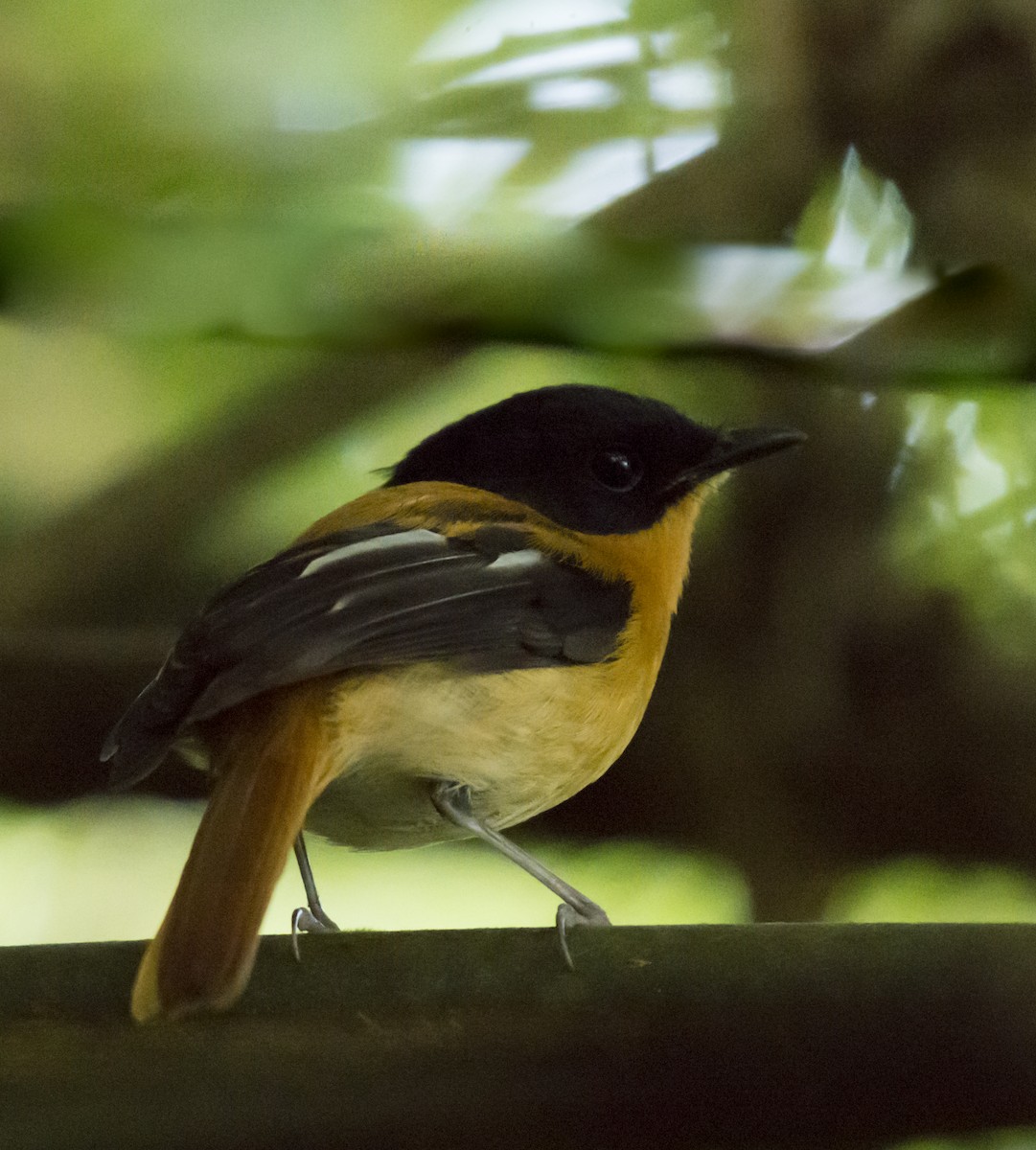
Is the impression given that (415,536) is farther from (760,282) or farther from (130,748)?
(760,282)

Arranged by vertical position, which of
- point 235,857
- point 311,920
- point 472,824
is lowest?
point 311,920

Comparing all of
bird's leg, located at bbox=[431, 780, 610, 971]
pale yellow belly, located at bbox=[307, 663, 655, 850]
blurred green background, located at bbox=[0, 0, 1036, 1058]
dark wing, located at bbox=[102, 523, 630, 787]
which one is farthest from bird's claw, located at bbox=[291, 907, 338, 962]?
blurred green background, located at bbox=[0, 0, 1036, 1058]

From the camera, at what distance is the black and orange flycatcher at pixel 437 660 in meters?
1.36

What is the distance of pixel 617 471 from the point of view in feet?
6.94

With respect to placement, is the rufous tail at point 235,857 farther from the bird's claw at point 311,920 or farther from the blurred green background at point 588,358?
the blurred green background at point 588,358

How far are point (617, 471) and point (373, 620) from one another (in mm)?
701

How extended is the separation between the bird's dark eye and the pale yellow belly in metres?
0.38

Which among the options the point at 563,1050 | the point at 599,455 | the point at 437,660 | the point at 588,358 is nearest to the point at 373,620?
the point at 437,660

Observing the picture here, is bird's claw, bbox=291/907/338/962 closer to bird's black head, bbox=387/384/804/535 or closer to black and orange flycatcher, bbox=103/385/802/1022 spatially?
black and orange flycatcher, bbox=103/385/802/1022

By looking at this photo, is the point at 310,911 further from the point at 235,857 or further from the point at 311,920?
the point at 235,857

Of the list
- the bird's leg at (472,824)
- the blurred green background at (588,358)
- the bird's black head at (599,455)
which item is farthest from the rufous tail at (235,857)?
the blurred green background at (588,358)

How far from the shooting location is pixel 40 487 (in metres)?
2.59

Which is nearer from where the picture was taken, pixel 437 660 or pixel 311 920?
pixel 437 660

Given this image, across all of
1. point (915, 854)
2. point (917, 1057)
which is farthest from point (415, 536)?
point (915, 854)
